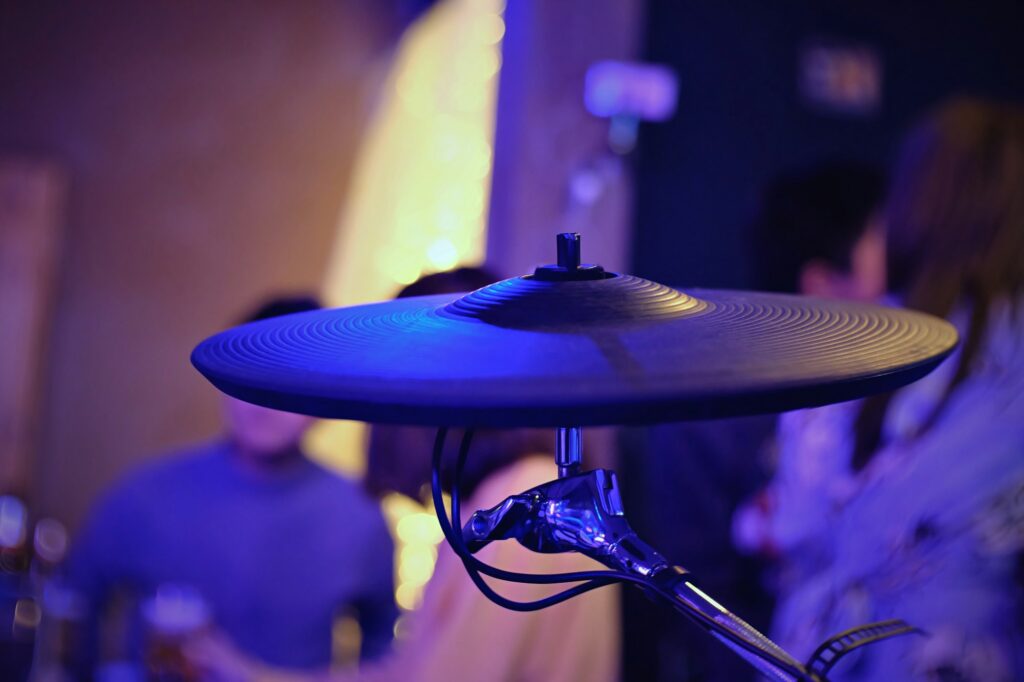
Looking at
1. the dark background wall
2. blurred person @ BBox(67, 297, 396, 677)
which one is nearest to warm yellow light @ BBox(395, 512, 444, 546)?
blurred person @ BBox(67, 297, 396, 677)

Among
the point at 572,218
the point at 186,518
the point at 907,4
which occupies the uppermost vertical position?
the point at 907,4

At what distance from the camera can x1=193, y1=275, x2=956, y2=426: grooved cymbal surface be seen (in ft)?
1.64

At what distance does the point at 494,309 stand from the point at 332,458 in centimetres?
300

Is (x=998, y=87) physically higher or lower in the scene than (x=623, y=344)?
higher

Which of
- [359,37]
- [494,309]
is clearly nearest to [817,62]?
[359,37]

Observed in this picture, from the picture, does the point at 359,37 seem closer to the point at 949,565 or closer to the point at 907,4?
the point at 907,4

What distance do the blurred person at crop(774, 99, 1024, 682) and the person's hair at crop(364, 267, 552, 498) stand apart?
453mm

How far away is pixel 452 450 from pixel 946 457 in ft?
2.21

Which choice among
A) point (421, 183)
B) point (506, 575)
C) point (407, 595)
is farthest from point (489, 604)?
point (421, 183)

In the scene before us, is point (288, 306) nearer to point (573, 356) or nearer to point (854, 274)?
point (854, 274)

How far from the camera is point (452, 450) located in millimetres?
1414

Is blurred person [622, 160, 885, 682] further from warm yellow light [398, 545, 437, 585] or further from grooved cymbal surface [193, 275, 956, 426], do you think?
grooved cymbal surface [193, 275, 956, 426]

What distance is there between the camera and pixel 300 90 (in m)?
3.98

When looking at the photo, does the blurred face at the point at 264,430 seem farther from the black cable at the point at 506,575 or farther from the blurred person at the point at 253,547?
the black cable at the point at 506,575
